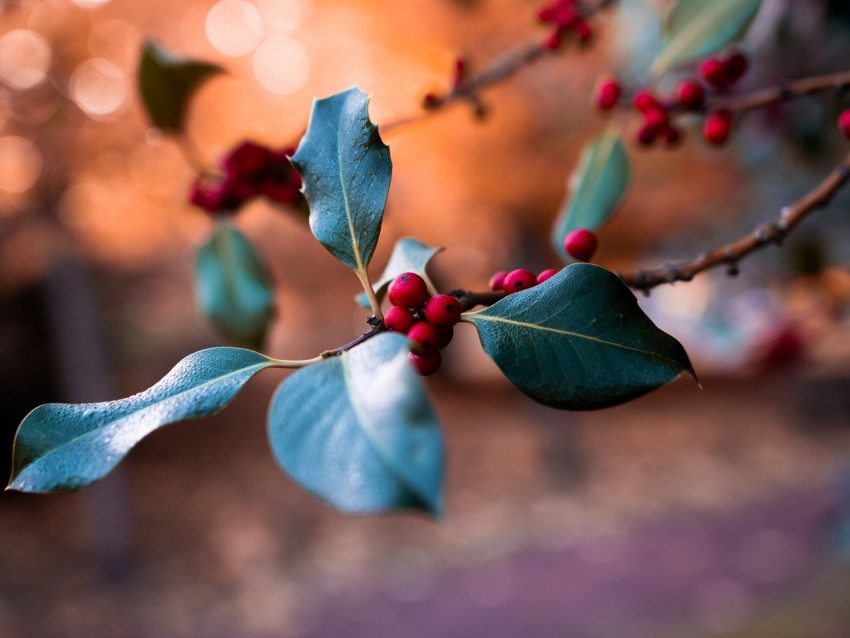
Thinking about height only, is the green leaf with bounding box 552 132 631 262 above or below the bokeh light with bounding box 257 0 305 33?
below

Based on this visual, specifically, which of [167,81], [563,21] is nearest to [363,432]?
[167,81]

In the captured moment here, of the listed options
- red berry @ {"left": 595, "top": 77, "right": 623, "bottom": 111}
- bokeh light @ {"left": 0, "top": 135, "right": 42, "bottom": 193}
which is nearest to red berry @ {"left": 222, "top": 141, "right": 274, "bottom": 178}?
red berry @ {"left": 595, "top": 77, "right": 623, "bottom": 111}

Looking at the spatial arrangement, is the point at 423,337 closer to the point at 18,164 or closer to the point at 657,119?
the point at 657,119

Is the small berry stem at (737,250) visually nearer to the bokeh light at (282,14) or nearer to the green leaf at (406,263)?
the green leaf at (406,263)

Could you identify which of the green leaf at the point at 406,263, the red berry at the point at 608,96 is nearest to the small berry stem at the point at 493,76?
the red berry at the point at 608,96

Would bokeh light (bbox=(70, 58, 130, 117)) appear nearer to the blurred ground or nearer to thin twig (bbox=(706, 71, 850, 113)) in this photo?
the blurred ground
